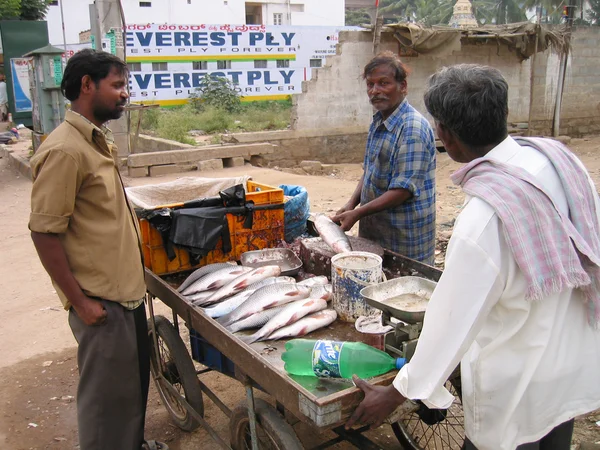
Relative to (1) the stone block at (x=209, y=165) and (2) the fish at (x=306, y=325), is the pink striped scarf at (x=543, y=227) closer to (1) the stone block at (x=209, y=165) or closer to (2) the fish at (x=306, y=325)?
(2) the fish at (x=306, y=325)

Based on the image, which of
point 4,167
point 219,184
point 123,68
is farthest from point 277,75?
point 123,68

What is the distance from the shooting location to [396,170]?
3441mm

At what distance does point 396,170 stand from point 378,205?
0.81 ft

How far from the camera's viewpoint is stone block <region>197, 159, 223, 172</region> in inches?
444

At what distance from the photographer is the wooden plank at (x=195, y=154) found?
1078 cm

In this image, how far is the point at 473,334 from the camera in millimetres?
1639

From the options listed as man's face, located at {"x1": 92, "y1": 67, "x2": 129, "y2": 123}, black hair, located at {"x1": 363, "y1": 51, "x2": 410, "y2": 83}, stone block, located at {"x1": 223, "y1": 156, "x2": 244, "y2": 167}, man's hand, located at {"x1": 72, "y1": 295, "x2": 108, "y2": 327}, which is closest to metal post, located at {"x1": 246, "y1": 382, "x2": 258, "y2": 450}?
man's hand, located at {"x1": 72, "y1": 295, "x2": 108, "y2": 327}

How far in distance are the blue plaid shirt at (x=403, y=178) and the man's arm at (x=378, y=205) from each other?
0.04 m

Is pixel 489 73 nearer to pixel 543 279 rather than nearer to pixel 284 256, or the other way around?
pixel 543 279

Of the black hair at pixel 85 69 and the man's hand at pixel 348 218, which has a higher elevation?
the black hair at pixel 85 69

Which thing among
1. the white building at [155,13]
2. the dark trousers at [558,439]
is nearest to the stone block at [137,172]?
the dark trousers at [558,439]

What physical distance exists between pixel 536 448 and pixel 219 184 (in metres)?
3.10

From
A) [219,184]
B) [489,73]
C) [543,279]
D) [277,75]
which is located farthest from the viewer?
[277,75]

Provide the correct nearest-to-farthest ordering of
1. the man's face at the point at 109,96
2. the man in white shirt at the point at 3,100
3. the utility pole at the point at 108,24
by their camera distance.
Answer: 1. the man's face at the point at 109,96
2. the utility pole at the point at 108,24
3. the man in white shirt at the point at 3,100
